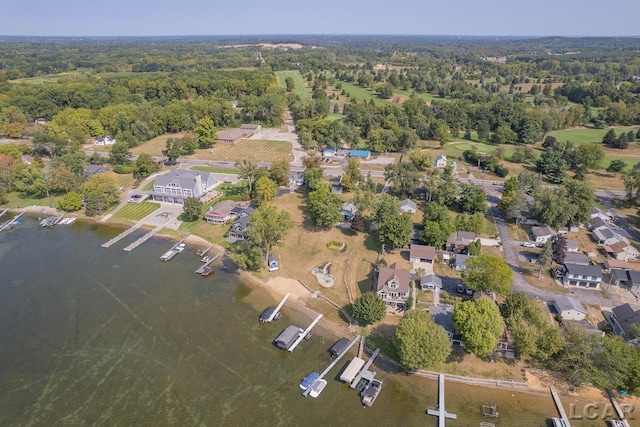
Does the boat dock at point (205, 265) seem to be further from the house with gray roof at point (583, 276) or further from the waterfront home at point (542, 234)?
the waterfront home at point (542, 234)

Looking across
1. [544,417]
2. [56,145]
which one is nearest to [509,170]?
[544,417]

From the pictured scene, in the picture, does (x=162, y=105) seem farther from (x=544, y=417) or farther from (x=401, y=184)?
(x=544, y=417)

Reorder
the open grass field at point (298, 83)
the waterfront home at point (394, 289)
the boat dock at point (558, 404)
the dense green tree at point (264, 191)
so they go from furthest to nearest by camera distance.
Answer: the open grass field at point (298, 83)
the dense green tree at point (264, 191)
the waterfront home at point (394, 289)
the boat dock at point (558, 404)

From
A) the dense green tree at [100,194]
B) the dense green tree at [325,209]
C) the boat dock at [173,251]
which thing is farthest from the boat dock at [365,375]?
the dense green tree at [100,194]

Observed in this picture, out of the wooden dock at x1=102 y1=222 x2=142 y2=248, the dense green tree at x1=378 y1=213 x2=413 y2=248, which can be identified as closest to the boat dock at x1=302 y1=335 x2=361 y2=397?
the dense green tree at x1=378 y1=213 x2=413 y2=248

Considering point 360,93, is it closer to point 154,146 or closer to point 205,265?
point 154,146

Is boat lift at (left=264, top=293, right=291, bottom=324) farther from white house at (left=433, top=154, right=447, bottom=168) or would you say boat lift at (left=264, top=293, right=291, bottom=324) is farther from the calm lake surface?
white house at (left=433, top=154, right=447, bottom=168)
